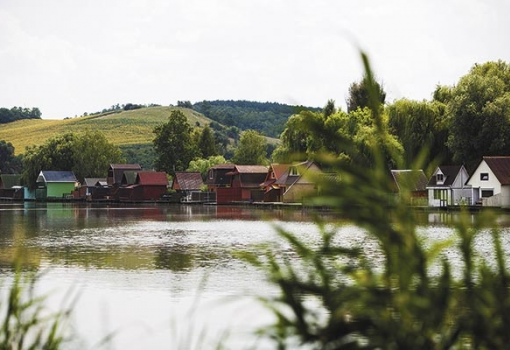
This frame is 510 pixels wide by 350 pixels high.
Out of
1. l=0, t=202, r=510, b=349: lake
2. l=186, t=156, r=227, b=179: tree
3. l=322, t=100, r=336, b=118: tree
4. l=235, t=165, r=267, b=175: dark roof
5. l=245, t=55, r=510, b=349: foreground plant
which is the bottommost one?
l=0, t=202, r=510, b=349: lake

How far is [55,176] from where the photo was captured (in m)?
134

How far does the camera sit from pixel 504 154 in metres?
72.6

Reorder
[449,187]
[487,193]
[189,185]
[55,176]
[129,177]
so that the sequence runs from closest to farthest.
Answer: [487,193] < [449,187] < [189,185] < [129,177] < [55,176]

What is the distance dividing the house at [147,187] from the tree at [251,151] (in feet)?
52.9

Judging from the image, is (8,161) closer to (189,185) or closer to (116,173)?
(116,173)

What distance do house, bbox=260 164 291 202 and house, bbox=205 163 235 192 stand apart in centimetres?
676

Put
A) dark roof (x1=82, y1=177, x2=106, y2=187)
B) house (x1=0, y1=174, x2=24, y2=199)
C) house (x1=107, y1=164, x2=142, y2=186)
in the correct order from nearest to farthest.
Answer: house (x1=107, y1=164, x2=142, y2=186) → dark roof (x1=82, y1=177, x2=106, y2=187) → house (x1=0, y1=174, x2=24, y2=199)

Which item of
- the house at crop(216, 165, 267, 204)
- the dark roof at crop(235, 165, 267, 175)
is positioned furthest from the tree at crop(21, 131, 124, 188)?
the dark roof at crop(235, 165, 267, 175)

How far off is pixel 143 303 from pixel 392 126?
58065 mm

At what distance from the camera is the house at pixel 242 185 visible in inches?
4119

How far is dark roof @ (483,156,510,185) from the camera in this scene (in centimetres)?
6662

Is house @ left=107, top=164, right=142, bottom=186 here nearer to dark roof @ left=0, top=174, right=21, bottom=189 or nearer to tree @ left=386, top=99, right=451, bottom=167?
dark roof @ left=0, top=174, right=21, bottom=189

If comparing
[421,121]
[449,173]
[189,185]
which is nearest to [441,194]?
[449,173]

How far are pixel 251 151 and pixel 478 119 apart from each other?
64559 millimetres
